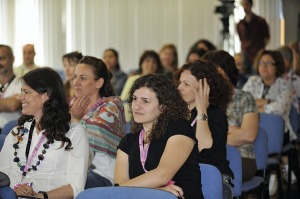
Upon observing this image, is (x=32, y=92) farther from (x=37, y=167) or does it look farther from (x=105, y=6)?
(x=105, y=6)

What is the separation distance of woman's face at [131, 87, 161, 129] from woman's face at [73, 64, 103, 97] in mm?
1154

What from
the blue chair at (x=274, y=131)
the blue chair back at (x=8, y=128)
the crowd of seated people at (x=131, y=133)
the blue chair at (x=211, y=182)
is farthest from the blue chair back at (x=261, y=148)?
the blue chair back at (x=8, y=128)

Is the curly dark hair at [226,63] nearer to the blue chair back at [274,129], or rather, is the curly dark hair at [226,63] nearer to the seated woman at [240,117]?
the seated woman at [240,117]

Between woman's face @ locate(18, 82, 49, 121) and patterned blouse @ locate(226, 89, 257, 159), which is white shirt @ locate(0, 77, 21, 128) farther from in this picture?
woman's face @ locate(18, 82, 49, 121)

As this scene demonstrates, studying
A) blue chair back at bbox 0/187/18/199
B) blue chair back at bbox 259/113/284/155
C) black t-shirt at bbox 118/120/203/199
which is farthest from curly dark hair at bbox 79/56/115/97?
blue chair back at bbox 0/187/18/199

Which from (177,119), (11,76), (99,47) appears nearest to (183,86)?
(177,119)

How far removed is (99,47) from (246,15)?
83.8 inches

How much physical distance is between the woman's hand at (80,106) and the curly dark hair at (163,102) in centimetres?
110

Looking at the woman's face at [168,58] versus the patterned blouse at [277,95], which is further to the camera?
the woman's face at [168,58]

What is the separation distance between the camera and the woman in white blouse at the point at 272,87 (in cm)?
624

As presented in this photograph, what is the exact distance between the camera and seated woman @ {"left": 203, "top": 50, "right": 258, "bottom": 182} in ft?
15.3

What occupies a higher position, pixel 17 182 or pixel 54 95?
pixel 54 95

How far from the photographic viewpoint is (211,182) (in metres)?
3.35

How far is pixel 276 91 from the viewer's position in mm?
6328
